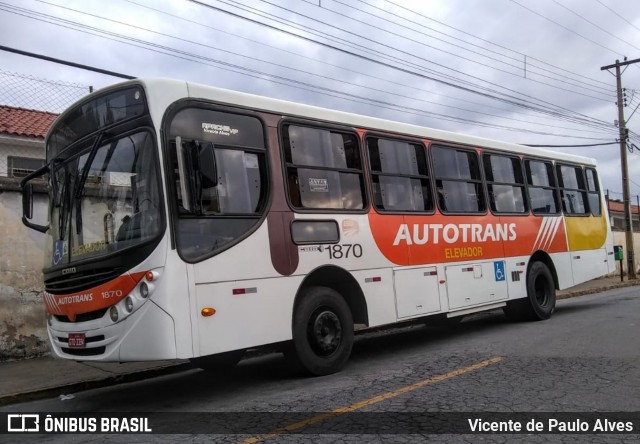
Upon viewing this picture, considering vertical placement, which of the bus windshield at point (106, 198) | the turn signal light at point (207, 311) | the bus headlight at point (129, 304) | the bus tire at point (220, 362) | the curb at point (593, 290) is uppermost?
the bus windshield at point (106, 198)

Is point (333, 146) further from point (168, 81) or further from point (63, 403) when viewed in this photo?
point (63, 403)

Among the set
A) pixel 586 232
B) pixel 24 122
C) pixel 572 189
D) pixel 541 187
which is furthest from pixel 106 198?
pixel 24 122

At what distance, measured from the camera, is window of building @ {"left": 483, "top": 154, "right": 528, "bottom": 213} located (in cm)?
962

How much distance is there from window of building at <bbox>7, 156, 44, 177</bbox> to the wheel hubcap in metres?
9.15

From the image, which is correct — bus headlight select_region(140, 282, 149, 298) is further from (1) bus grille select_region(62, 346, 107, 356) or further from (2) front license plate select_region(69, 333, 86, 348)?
(2) front license plate select_region(69, 333, 86, 348)

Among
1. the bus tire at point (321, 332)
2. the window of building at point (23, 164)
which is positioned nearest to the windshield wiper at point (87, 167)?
the bus tire at point (321, 332)

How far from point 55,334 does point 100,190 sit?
1.69 metres

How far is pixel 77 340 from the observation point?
5.60m

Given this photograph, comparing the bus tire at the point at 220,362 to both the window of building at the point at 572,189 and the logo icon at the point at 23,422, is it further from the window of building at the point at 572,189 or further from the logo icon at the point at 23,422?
the window of building at the point at 572,189

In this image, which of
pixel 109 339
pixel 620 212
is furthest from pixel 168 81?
pixel 620 212

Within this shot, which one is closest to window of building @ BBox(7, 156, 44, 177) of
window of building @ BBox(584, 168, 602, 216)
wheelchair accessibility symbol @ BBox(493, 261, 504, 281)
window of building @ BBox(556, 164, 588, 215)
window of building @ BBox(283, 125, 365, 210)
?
window of building @ BBox(283, 125, 365, 210)

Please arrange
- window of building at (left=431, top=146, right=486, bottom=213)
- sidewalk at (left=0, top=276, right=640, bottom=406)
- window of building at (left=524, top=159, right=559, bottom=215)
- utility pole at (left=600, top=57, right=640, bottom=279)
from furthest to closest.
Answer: utility pole at (left=600, top=57, right=640, bottom=279) < window of building at (left=524, top=159, right=559, bottom=215) < window of building at (left=431, top=146, right=486, bottom=213) < sidewalk at (left=0, top=276, right=640, bottom=406)

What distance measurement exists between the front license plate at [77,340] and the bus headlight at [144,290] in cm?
95

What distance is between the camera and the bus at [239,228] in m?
5.28
